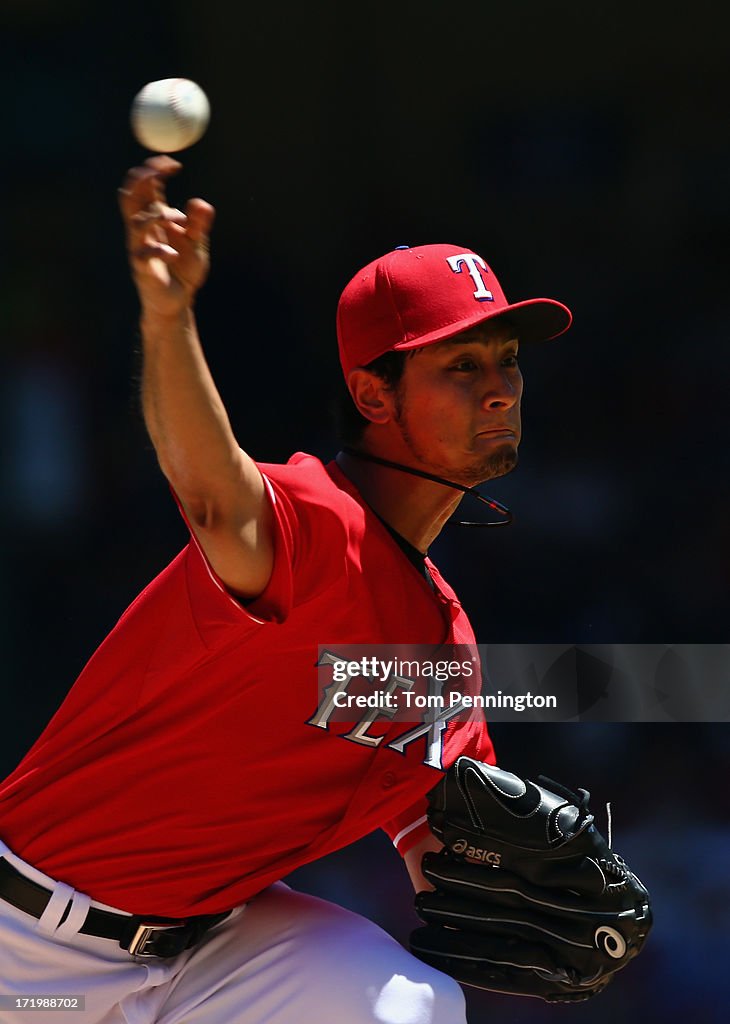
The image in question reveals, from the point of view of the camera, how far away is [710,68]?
3.13 m

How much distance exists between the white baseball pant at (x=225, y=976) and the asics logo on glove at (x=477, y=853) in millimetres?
174

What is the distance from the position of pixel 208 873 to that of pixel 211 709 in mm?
260

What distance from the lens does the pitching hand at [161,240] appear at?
141 centimetres

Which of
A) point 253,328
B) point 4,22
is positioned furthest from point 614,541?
point 4,22

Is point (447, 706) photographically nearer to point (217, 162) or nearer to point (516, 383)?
point (516, 383)

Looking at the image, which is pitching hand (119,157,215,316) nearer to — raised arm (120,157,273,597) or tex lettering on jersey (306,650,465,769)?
raised arm (120,157,273,597)

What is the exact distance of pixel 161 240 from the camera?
1432mm

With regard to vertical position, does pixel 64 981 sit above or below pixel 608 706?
above

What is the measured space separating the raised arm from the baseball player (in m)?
0.11

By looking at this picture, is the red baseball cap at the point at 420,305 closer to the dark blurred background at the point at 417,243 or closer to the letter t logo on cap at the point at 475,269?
the letter t logo on cap at the point at 475,269

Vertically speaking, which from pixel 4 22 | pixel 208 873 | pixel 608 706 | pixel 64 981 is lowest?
pixel 608 706
